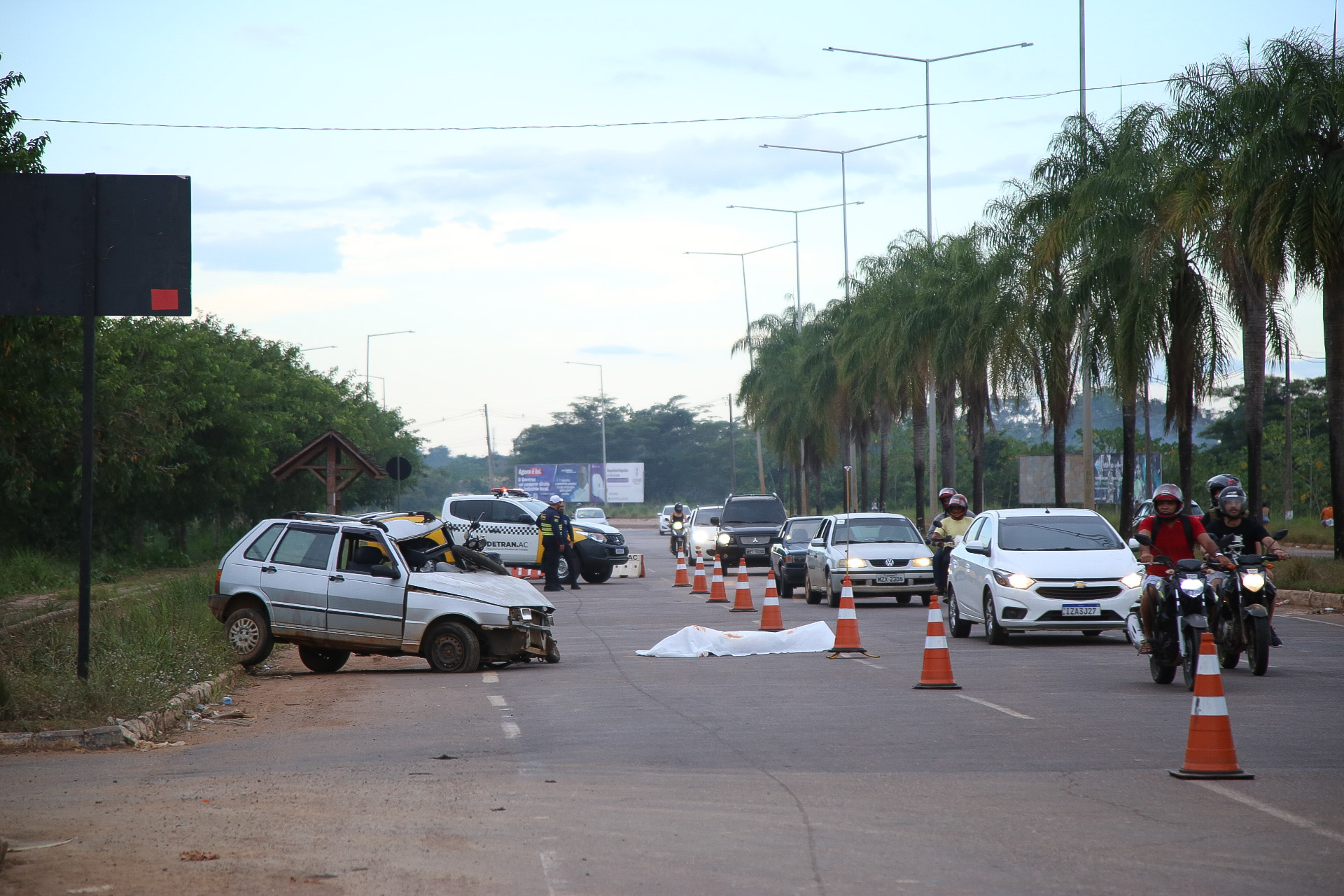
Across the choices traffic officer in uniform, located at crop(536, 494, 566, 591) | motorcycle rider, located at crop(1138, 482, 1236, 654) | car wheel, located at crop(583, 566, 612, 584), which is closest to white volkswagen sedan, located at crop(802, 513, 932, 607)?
traffic officer in uniform, located at crop(536, 494, 566, 591)

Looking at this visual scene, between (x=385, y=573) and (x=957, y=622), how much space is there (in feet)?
25.5

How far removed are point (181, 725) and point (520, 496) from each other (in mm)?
26406

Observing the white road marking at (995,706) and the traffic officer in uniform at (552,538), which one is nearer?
the white road marking at (995,706)

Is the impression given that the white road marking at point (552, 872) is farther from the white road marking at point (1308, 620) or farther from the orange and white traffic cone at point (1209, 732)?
the white road marking at point (1308, 620)

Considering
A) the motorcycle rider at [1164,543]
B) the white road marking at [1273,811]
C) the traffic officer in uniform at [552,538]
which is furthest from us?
the traffic officer in uniform at [552,538]

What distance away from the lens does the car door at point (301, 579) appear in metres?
15.6

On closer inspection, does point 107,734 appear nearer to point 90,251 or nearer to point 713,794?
point 90,251

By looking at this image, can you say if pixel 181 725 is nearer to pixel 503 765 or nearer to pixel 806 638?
pixel 503 765

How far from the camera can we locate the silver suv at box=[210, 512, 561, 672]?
15508 millimetres

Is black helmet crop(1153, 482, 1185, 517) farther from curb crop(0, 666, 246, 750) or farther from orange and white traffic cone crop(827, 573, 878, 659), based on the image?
curb crop(0, 666, 246, 750)

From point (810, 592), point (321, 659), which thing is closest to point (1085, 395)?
point (810, 592)

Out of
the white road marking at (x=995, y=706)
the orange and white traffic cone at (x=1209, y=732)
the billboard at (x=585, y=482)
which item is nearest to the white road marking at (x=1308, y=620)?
the white road marking at (x=995, y=706)

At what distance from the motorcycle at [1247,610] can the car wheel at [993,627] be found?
4.38 metres

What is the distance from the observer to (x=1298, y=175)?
23.9 m
